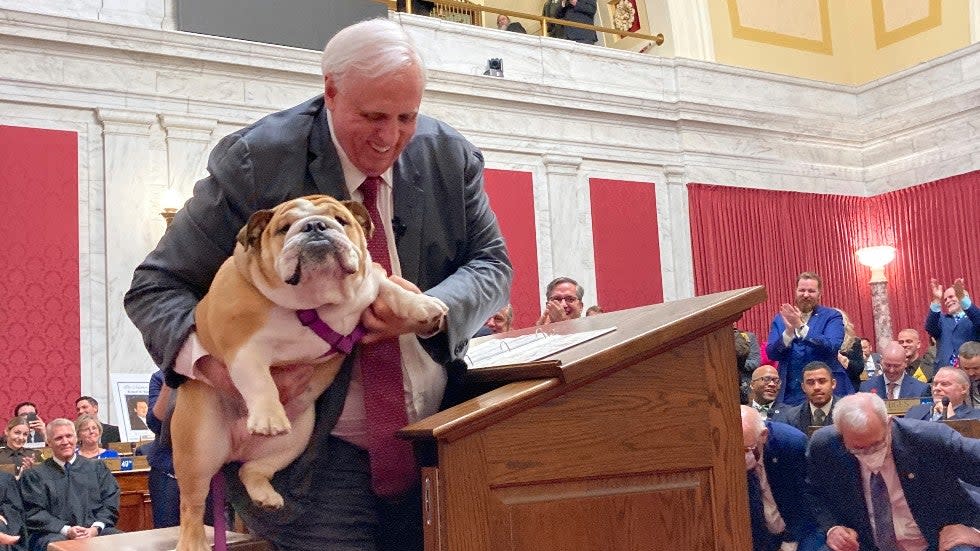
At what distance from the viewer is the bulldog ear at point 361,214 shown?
6.34ft

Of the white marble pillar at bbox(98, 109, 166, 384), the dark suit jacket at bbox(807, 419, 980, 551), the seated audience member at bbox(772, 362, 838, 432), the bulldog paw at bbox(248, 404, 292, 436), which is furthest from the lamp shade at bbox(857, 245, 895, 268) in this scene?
the bulldog paw at bbox(248, 404, 292, 436)

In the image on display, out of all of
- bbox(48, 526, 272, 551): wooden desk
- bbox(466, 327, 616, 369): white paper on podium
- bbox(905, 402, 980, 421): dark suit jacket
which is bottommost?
bbox(48, 526, 272, 551): wooden desk

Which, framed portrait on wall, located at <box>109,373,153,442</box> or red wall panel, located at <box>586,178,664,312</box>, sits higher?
red wall panel, located at <box>586,178,664,312</box>

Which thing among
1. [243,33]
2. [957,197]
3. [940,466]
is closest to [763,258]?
[957,197]

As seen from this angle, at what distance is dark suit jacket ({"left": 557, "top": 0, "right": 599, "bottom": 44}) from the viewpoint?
14.0 metres

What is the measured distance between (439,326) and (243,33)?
9349mm

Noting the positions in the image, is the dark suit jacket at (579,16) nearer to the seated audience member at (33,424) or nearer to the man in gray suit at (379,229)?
the seated audience member at (33,424)

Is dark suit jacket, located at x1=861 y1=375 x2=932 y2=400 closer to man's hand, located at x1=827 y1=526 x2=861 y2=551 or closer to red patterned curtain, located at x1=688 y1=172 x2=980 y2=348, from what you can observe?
man's hand, located at x1=827 y1=526 x2=861 y2=551

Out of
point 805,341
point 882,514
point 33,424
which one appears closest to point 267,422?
point 882,514

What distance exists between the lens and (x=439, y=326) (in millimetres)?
1919

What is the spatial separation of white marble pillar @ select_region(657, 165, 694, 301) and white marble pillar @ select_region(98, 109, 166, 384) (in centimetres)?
579

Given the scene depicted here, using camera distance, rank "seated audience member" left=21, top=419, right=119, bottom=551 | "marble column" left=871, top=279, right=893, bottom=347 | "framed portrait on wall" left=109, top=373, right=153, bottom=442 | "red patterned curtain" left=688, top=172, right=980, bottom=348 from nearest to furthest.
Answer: "seated audience member" left=21, top=419, right=119, bottom=551
"framed portrait on wall" left=109, top=373, right=153, bottom=442
"red patterned curtain" left=688, top=172, right=980, bottom=348
"marble column" left=871, top=279, right=893, bottom=347

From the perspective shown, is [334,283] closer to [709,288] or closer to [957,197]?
[709,288]

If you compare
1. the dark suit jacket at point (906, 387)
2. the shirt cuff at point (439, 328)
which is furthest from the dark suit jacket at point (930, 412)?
the shirt cuff at point (439, 328)
